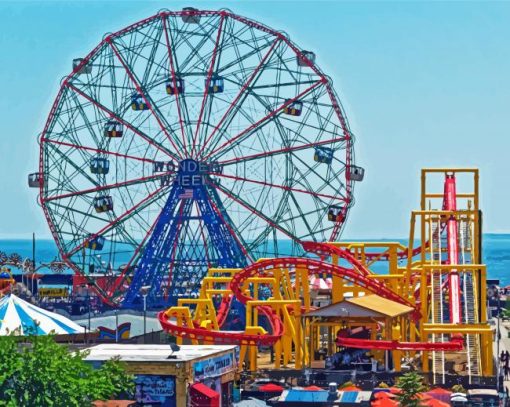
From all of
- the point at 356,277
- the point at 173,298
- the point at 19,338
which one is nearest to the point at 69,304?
the point at 173,298

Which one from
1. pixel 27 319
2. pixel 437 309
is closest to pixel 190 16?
pixel 437 309

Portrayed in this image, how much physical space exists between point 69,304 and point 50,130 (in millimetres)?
23104

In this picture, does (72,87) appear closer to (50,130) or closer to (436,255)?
(50,130)

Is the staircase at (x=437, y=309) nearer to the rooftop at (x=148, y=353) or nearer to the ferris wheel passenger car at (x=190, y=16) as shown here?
the rooftop at (x=148, y=353)

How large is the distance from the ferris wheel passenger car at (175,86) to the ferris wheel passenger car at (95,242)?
10082mm

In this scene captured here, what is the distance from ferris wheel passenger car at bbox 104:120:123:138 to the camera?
107875 mm

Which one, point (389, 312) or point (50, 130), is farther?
point (50, 130)

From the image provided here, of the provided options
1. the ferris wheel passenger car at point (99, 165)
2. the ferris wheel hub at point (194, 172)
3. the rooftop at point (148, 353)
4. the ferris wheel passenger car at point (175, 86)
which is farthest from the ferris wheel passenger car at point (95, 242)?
the rooftop at point (148, 353)

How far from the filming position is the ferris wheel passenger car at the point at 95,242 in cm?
11009

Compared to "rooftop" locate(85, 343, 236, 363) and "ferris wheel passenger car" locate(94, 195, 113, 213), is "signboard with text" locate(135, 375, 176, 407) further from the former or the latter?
"ferris wheel passenger car" locate(94, 195, 113, 213)

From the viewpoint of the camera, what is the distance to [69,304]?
423 ft

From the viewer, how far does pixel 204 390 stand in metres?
59.8

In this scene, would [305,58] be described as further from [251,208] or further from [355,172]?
[251,208]

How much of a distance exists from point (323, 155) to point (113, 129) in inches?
502
